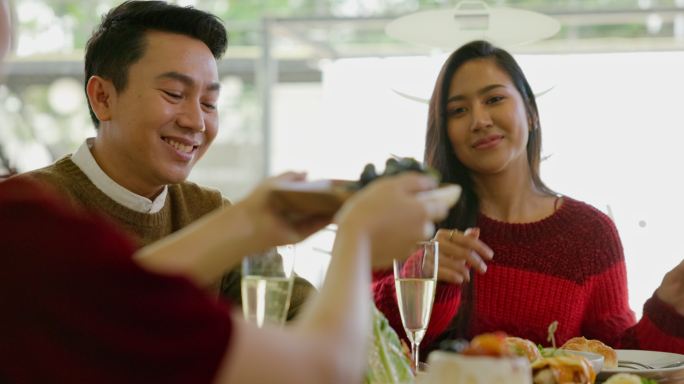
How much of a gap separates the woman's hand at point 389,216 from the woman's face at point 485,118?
56.9 inches

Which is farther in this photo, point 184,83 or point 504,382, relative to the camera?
point 184,83

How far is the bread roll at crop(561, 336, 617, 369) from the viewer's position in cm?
160

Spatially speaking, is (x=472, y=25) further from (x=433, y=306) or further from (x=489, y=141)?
(x=433, y=306)

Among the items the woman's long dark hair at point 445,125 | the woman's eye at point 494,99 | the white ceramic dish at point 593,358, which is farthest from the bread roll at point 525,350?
the woman's eye at point 494,99

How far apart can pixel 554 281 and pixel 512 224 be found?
209 mm

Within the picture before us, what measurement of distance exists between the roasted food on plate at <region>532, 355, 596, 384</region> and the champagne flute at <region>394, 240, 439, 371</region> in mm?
230

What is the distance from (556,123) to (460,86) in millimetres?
1238

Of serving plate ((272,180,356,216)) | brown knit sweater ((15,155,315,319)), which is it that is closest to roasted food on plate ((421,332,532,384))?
serving plate ((272,180,356,216))

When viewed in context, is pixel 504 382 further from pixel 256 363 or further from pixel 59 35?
pixel 59 35

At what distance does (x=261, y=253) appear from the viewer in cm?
131

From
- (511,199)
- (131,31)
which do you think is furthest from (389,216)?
(511,199)

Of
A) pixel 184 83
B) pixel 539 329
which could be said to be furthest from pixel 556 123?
pixel 184 83

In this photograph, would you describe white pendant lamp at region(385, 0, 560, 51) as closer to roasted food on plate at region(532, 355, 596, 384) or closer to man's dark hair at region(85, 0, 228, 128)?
man's dark hair at region(85, 0, 228, 128)

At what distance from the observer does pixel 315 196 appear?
3.78 feet
